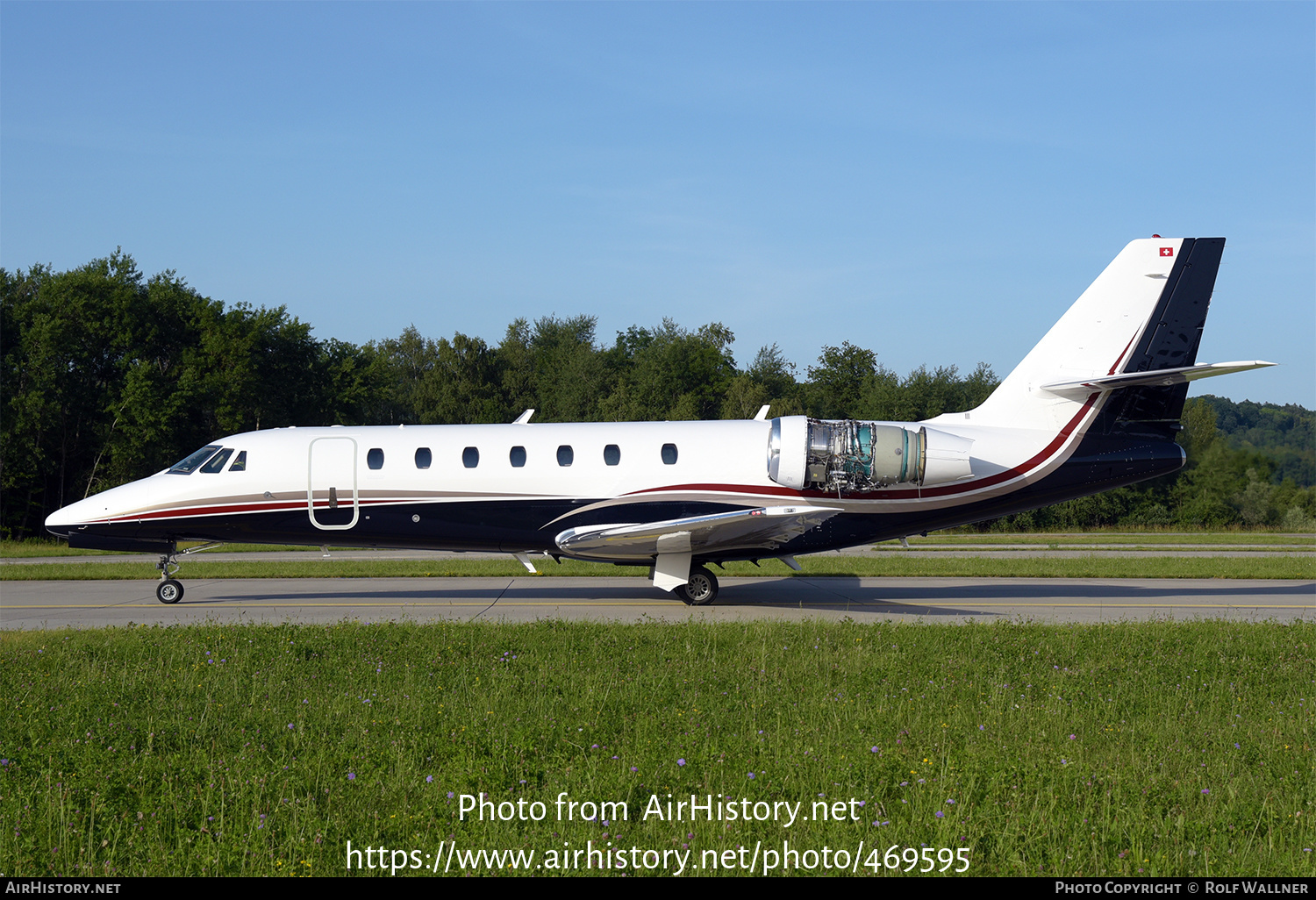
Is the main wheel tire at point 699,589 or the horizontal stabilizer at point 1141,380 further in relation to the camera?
the main wheel tire at point 699,589

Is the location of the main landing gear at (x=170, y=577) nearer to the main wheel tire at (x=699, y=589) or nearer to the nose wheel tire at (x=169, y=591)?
the nose wheel tire at (x=169, y=591)

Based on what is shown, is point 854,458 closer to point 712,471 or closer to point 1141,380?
point 712,471

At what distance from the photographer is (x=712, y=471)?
54.5 ft

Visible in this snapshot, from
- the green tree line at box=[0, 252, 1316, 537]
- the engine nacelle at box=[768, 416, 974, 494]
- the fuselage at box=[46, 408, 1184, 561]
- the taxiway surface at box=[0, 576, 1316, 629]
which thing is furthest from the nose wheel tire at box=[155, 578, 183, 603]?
the green tree line at box=[0, 252, 1316, 537]

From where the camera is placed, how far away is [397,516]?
16.9 meters

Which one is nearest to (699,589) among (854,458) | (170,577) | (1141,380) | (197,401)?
(854,458)

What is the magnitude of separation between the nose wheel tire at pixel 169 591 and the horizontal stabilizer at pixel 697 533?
23.0 ft

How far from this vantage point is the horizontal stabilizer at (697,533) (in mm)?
15461

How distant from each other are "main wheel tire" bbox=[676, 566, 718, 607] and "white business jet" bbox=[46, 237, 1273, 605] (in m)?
0.03

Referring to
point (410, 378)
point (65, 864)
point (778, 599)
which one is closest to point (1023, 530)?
point (778, 599)

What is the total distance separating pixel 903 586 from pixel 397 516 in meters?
10.5

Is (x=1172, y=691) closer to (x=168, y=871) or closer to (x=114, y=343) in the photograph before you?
(x=168, y=871)

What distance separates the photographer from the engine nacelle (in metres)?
16.2

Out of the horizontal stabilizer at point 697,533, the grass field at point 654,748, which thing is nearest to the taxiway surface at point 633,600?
the horizontal stabilizer at point 697,533
